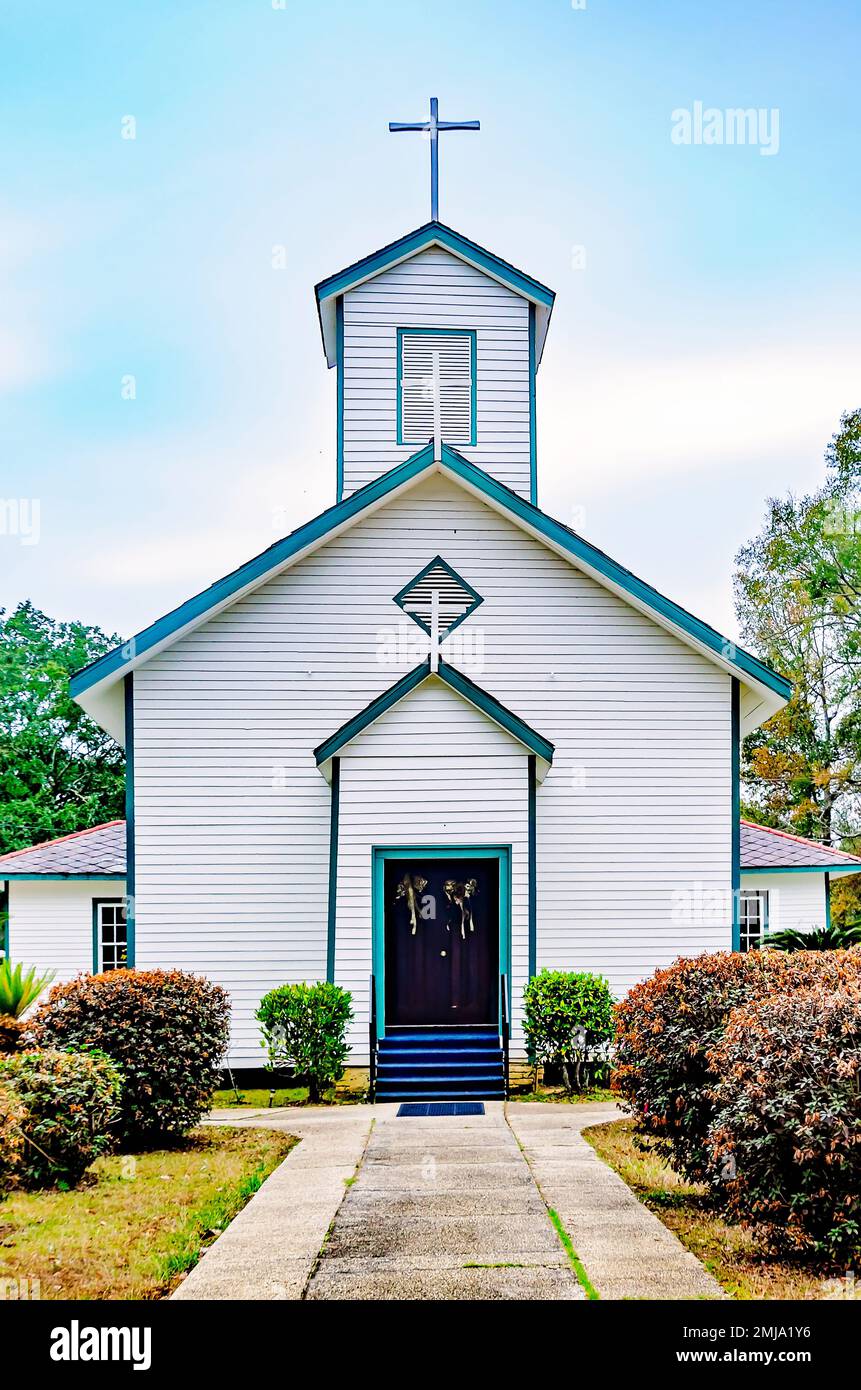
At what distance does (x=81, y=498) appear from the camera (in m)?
24.7

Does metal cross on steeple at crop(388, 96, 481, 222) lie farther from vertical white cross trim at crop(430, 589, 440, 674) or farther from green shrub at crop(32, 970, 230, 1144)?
green shrub at crop(32, 970, 230, 1144)

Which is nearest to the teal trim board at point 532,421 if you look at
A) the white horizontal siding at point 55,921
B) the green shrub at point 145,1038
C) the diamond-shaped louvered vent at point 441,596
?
the diamond-shaped louvered vent at point 441,596

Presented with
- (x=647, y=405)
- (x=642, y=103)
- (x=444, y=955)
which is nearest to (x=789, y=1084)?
(x=444, y=955)

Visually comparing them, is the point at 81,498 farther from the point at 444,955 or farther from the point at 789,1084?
the point at 789,1084

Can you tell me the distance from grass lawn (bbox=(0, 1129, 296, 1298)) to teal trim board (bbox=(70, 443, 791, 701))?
5.92m

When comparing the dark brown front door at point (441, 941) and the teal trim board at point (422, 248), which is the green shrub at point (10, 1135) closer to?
the dark brown front door at point (441, 941)

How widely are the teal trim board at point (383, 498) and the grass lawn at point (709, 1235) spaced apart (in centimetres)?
644

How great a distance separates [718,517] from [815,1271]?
31.3 meters

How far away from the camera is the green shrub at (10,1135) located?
734 cm

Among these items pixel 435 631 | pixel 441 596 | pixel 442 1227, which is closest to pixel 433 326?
pixel 441 596

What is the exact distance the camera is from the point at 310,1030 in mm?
11930

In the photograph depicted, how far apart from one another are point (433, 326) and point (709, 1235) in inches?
498

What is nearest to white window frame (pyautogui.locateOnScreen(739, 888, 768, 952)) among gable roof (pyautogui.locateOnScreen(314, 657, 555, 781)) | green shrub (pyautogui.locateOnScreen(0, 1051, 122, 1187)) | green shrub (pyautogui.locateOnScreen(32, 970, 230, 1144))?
gable roof (pyautogui.locateOnScreen(314, 657, 555, 781))

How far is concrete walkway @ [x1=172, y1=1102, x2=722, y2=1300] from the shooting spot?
5598 mm
